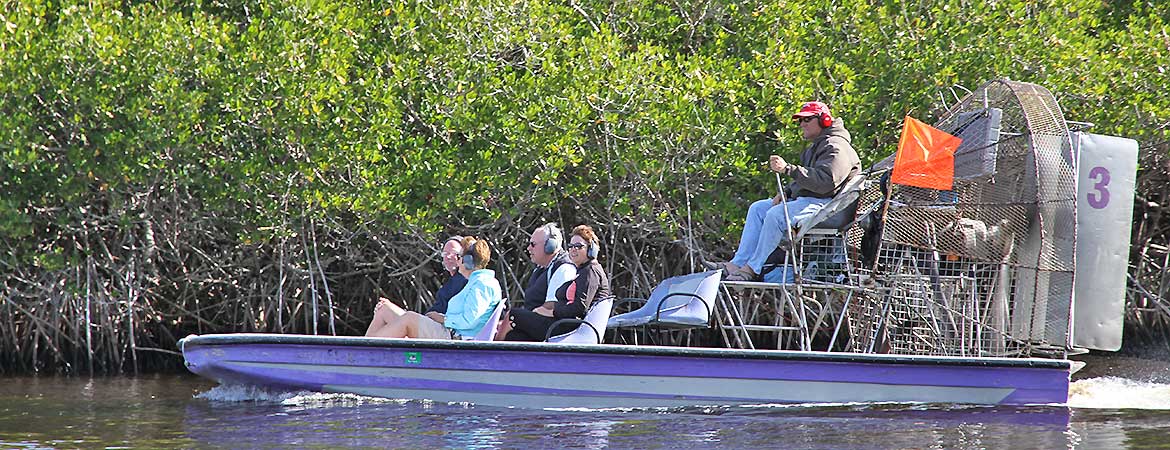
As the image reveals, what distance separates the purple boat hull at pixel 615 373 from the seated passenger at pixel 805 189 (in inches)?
28.3

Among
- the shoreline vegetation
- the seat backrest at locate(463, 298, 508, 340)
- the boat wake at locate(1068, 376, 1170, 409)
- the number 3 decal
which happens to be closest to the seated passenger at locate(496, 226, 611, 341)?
the seat backrest at locate(463, 298, 508, 340)

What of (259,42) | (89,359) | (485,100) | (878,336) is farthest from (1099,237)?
(89,359)

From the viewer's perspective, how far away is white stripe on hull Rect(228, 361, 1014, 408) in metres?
9.27

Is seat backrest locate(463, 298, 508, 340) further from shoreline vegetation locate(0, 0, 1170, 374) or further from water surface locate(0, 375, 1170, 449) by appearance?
shoreline vegetation locate(0, 0, 1170, 374)

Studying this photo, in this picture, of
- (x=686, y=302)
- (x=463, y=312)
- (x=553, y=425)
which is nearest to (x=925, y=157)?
(x=686, y=302)

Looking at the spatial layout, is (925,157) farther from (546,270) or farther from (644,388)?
(546,270)

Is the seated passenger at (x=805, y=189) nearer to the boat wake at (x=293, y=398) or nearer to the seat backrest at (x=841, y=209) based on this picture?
the seat backrest at (x=841, y=209)

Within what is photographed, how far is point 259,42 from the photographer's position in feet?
39.4

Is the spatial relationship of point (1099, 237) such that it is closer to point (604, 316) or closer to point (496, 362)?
point (604, 316)

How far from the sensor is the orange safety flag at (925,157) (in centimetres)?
922

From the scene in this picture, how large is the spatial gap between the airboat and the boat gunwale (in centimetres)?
1

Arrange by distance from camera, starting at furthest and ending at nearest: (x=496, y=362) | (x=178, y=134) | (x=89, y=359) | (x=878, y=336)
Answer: (x=89, y=359), (x=178, y=134), (x=878, y=336), (x=496, y=362)

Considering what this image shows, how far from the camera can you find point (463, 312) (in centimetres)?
970

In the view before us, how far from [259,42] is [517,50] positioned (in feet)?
7.56
